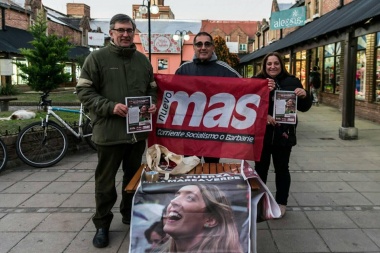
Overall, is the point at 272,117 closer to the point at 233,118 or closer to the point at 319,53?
the point at 233,118

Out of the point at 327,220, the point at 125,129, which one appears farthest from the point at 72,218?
the point at 327,220

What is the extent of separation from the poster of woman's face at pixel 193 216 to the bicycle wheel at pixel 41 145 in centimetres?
457

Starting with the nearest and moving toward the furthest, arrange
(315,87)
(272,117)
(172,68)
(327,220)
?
(272,117), (327,220), (315,87), (172,68)

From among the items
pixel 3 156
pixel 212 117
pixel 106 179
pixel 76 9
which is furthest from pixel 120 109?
pixel 76 9

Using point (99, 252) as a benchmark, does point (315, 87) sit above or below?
above

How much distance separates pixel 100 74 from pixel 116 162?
33.2 inches

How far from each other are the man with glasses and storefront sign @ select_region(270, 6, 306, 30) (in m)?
13.8

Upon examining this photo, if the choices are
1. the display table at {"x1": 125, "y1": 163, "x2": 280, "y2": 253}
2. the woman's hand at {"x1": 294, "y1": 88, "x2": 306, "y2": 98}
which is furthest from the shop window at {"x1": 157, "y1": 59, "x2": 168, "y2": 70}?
the display table at {"x1": 125, "y1": 163, "x2": 280, "y2": 253}

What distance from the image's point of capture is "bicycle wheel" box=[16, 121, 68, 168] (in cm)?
685

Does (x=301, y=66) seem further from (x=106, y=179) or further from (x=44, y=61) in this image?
(x=106, y=179)

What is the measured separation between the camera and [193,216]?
2.86m

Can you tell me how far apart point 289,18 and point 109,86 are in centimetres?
1447

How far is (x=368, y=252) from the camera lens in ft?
11.7

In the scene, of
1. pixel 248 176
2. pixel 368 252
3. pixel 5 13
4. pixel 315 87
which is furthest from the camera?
pixel 5 13
